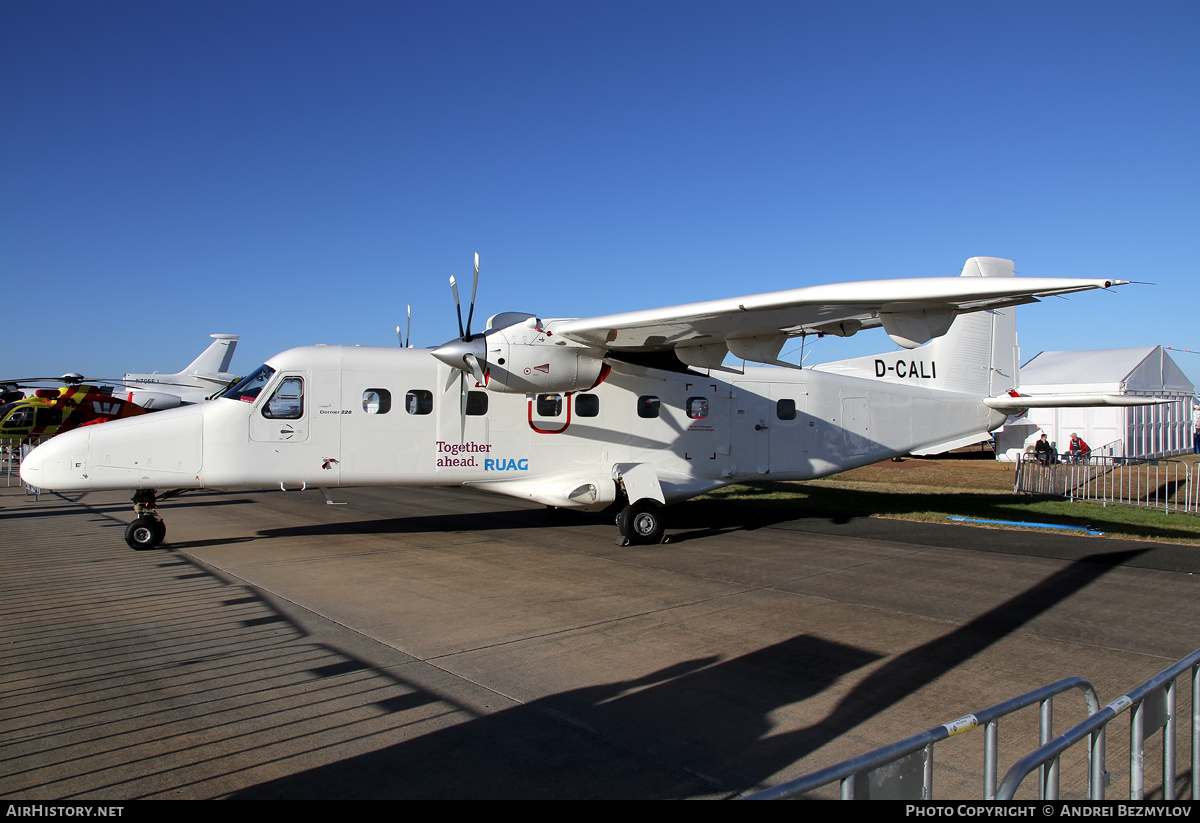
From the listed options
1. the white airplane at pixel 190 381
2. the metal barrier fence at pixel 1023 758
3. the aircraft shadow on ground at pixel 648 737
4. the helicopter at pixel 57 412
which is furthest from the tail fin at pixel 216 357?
the metal barrier fence at pixel 1023 758

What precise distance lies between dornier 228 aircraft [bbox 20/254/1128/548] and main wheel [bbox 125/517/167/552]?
2cm

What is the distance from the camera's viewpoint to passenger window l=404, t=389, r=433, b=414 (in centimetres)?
1169

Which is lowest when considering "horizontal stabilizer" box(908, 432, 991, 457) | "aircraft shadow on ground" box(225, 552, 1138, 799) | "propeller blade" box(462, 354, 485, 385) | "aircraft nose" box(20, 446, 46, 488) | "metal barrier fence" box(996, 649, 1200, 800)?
"aircraft shadow on ground" box(225, 552, 1138, 799)

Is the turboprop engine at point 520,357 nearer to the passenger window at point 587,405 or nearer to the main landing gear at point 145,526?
the passenger window at point 587,405

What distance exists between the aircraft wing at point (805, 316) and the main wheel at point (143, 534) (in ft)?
21.7

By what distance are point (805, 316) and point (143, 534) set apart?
987cm

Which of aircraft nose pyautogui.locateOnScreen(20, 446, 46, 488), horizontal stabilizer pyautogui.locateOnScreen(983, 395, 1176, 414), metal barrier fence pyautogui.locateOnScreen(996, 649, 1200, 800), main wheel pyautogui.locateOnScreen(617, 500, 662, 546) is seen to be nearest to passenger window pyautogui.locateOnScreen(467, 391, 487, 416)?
main wheel pyautogui.locateOnScreen(617, 500, 662, 546)

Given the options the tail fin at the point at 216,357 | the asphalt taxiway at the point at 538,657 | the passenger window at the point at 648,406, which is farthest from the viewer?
the tail fin at the point at 216,357

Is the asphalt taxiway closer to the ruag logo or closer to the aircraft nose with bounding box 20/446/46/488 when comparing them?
the aircraft nose with bounding box 20/446/46/488

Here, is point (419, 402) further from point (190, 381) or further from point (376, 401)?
point (190, 381)

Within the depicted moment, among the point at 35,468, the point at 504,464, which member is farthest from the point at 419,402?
the point at 35,468

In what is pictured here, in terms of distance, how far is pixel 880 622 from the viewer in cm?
703

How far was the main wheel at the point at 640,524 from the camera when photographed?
11570 millimetres

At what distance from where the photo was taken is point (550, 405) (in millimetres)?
12352
